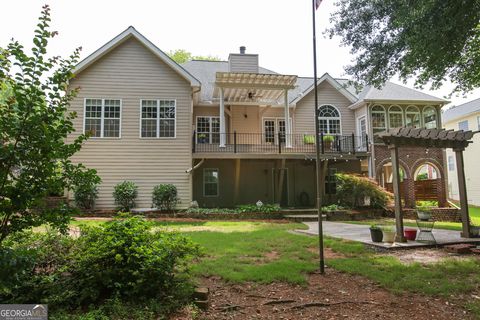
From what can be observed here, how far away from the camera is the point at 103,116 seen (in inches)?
608

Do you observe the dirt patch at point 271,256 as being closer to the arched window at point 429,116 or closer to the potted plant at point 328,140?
Result: the potted plant at point 328,140

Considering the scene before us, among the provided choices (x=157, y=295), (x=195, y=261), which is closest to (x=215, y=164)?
(x=195, y=261)

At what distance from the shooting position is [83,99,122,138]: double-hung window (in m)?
15.3

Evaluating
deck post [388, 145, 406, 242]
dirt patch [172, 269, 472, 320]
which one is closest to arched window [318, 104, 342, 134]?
deck post [388, 145, 406, 242]

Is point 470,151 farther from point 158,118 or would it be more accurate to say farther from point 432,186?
point 158,118

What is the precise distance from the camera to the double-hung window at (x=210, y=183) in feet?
58.2

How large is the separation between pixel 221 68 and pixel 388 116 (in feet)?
34.9

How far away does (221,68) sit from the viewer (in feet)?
71.2

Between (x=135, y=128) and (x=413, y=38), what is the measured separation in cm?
1198

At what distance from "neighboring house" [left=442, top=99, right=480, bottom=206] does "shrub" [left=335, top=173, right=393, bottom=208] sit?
48.0 feet

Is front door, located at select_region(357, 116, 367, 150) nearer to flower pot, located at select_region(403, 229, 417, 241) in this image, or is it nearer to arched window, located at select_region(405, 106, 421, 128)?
arched window, located at select_region(405, 106, 421, 128)

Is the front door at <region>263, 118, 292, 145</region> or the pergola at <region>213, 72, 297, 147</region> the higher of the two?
the pergola at <region>213, 72, 297, 147</region>

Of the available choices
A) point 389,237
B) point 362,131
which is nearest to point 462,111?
point 362,131

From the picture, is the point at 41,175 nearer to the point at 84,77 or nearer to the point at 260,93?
the point at 84,77
